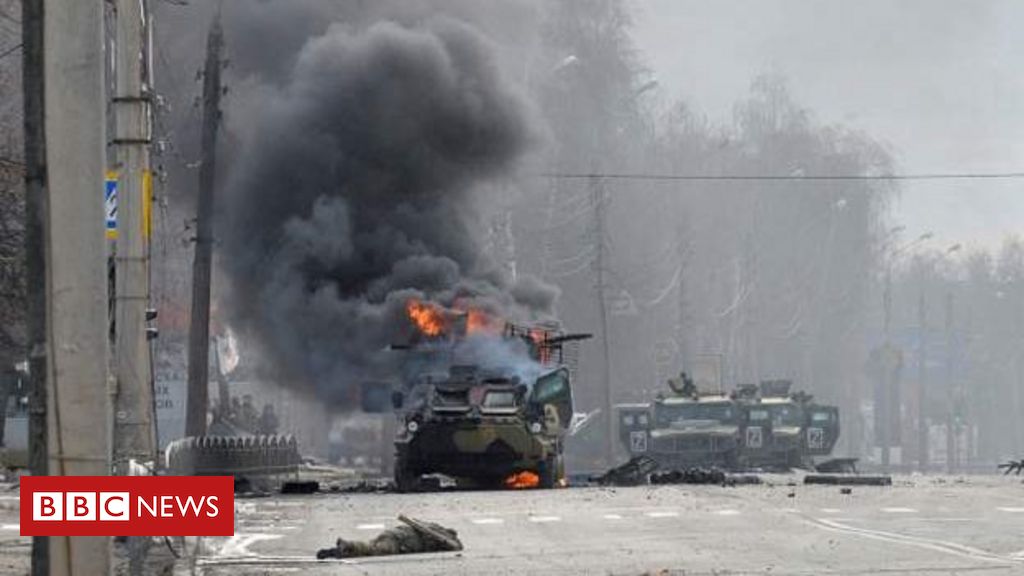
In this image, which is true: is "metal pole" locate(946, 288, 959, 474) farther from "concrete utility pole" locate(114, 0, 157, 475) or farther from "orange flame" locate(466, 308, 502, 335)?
"concrete utility pole" locate(114, 0, 157, 475)

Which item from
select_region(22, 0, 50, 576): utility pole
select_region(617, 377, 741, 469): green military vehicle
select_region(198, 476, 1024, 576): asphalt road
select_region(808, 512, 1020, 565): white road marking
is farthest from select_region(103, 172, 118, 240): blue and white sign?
select_region(617, 377, 741, 469): green military vehicle

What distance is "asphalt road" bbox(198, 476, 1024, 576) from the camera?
45.9 feet

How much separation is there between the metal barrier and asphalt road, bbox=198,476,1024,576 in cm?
243

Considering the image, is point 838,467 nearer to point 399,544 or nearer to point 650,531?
point 650,531

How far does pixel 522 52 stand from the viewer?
142 ft

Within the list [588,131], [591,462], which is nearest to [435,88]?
[591,462]

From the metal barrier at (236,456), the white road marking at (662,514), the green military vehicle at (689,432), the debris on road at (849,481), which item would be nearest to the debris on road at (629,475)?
the debris on road at (849,481)

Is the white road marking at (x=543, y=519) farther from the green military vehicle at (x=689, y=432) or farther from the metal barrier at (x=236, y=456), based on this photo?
the green military vehicle at (x=689, y=432)

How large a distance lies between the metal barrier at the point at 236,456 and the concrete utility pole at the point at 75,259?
1425 cm

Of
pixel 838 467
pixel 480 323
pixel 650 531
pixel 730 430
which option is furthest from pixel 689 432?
pixel 650 531

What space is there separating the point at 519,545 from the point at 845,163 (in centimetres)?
7666

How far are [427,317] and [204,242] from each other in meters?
6.72

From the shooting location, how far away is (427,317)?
2922 cm

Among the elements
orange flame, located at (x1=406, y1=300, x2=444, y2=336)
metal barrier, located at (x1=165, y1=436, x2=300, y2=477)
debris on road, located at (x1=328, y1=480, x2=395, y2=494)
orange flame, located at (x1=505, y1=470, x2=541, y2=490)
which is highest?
orange flame, located at (x1=406, y1=300, x2=444, y2=336)
